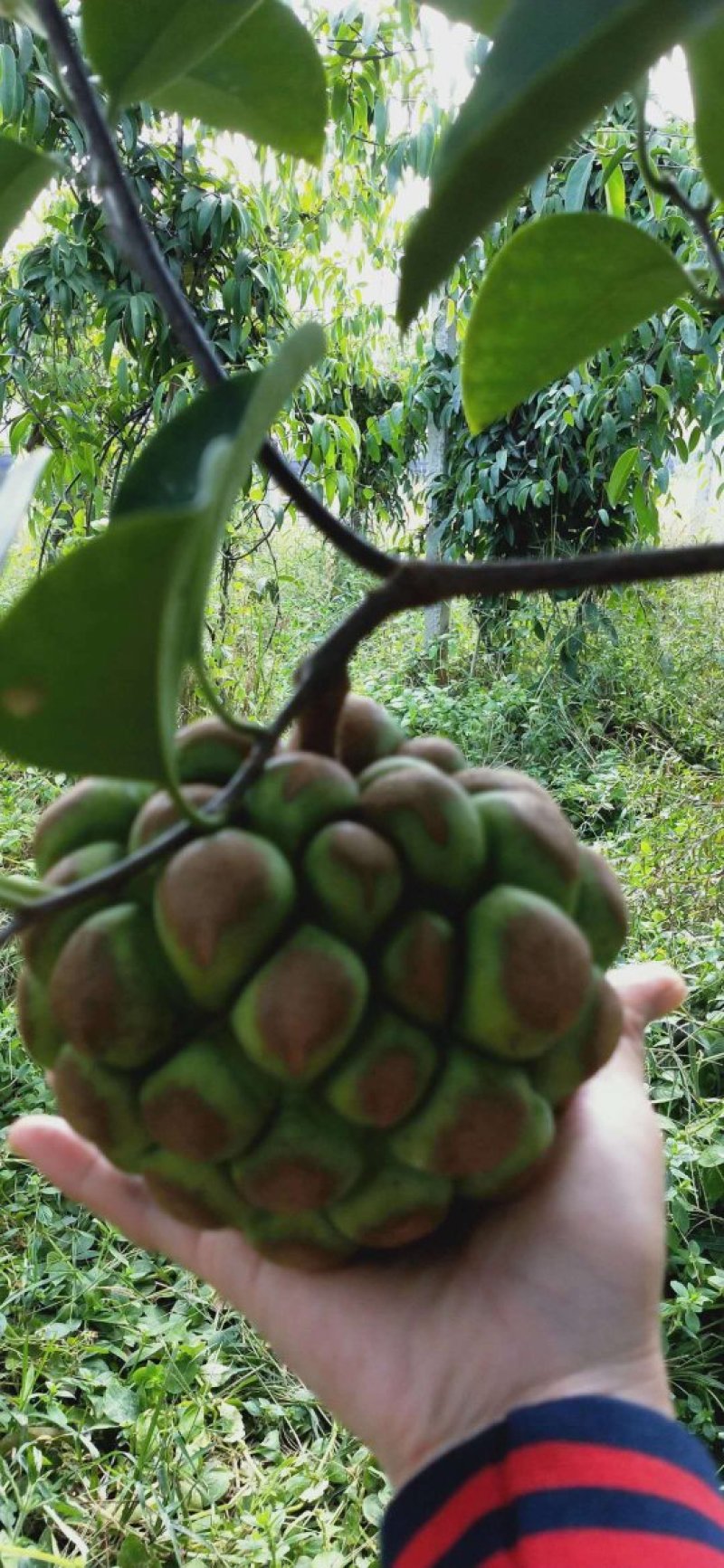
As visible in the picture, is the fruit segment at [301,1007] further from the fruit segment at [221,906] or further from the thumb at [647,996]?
the thumb at [647,996]

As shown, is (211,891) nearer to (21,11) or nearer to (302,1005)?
(302,1005)

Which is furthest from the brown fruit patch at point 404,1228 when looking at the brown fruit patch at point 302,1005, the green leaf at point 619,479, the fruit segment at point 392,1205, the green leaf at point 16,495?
the green leaf at point 619,479

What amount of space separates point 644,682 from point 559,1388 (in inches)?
121

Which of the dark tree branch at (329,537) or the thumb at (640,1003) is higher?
the dark tree branch at (329,537)

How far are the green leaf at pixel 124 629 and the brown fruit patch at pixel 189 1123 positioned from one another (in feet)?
0.52

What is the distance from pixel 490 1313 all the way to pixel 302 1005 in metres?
0.33

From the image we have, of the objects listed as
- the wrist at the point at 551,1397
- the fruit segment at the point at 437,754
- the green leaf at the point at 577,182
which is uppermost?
the green leaf at the point at 577,182

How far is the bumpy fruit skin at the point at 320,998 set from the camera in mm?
485

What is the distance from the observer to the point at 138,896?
518mm

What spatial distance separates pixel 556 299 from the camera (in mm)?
576

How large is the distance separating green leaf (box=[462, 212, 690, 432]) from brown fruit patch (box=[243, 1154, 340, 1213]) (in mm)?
394

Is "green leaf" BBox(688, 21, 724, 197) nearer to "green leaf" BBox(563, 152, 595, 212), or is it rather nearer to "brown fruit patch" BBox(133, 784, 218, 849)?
"brown fruit patch" BBox(133, 784, 218, 849)

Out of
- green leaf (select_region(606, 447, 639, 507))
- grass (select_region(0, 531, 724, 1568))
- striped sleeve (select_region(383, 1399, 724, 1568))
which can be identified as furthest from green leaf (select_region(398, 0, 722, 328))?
grass (select_region(0, 531, 724, 1568))

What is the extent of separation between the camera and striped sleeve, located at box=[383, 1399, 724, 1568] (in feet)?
1.81
